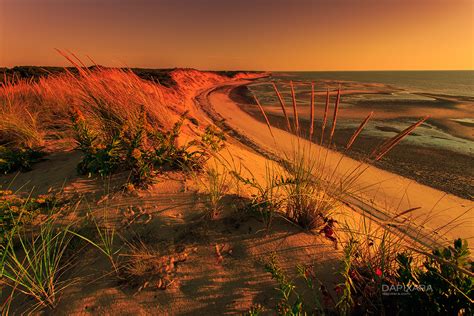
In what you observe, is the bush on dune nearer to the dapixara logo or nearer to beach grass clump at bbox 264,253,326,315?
beach grass clump at bbox 264,253,326,315

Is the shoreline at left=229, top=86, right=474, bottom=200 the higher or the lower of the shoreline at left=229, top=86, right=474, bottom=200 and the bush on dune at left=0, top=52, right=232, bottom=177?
the lower

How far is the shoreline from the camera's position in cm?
477

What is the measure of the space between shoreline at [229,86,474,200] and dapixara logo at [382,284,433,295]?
398cm

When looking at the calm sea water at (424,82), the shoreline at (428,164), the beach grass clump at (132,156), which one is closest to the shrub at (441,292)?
the beach grass clump at (132,156)

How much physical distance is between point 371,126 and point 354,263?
8975 mm

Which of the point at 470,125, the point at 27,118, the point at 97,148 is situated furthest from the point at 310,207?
the point at 470,125

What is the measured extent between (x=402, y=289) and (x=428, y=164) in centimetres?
541

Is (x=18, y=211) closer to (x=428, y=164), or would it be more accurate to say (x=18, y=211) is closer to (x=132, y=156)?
(x=132, y=156)

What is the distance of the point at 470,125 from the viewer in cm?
999

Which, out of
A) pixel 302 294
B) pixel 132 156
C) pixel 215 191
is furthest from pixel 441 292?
pixel 132 156

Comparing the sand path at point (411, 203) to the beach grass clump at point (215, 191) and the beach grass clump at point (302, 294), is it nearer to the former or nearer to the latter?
the beach grass clump at point (215, 191)

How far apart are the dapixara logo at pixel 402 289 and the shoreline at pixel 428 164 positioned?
3982 mm

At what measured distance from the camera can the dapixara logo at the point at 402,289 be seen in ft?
4.85

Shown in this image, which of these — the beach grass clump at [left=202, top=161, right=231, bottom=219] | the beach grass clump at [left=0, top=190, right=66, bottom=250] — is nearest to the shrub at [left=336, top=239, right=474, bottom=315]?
the beach grass clump at [left=202, top=161, right=231, bottom=219]
